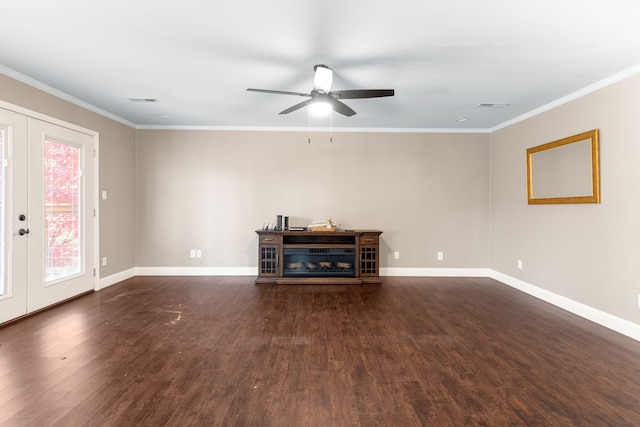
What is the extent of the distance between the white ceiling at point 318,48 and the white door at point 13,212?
568 millimetres

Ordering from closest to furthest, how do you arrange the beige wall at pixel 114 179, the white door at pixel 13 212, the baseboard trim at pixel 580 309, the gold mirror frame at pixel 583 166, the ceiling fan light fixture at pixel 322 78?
1. the ceiling fan light fixture at pixel 322 78
2. the baseboard trim at pixel 580 309
3. the white door at pixel 13 212
4. the gold mirror frame at pixel 583 166
5. the beige wall at pixel 114 179

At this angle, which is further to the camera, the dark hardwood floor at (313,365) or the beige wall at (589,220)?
the beige wall at (589,220)

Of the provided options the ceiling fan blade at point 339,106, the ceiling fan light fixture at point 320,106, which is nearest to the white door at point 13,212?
the ceiling fan light fixture at point 320,106

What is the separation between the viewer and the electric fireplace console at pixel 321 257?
505cm

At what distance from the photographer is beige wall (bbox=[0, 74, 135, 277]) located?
413 cm

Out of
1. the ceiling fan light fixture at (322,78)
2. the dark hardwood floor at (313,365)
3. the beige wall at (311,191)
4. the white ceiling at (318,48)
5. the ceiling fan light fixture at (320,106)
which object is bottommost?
the dark hardwood floor at (313,365)

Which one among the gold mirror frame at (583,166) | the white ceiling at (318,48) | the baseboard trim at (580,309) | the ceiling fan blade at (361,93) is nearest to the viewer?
the white ceiling at (318,48)

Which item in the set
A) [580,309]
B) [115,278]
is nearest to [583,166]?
[580,309]

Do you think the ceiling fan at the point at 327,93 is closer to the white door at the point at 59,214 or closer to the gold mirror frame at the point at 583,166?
the gold mirror frame at the point at 583,166

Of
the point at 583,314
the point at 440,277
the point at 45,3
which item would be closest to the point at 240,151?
the point at 45,3

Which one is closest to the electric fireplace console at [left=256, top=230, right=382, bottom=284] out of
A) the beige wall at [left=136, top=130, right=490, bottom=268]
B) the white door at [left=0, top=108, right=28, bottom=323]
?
the beige wall at [left=136, top=130, right=490, bottom=268]

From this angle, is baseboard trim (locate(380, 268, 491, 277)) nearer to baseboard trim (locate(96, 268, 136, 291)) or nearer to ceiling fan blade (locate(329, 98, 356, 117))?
ceiling fan blade (locate(329, 98, 356, 117))

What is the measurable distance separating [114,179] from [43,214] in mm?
1391

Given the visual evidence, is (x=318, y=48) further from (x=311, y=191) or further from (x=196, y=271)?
→ (x=196, y=271)
